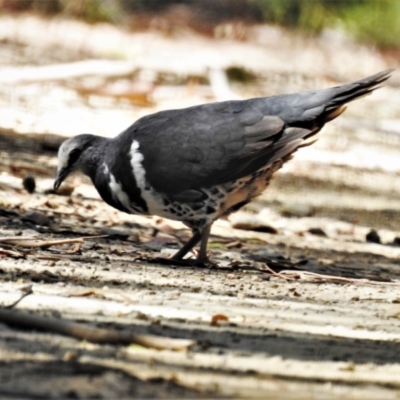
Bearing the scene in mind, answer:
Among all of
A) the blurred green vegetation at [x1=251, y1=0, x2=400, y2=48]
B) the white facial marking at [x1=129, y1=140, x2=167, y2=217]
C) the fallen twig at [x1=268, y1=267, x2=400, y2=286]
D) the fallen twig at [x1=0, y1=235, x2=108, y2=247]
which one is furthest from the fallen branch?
the blurred green vegetation at [x1=251, y1=0, x2=400, y2=48]

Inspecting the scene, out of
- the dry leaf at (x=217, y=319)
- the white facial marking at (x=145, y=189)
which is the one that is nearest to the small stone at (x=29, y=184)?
the white facial marking at (x=145, y=189)

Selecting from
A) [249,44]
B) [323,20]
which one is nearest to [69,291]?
[249,44]

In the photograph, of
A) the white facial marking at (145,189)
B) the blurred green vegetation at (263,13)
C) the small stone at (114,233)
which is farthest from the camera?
the blurred green vegetation at (263,13)

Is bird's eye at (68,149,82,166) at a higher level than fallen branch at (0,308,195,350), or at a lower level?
higher

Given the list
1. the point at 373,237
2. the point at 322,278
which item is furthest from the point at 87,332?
the point at 373,237

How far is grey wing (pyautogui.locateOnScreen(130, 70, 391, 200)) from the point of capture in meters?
5.77

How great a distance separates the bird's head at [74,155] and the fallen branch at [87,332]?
2966 millimetres

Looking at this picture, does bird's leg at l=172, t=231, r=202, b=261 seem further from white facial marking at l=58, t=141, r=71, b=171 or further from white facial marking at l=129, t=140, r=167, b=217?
white facial marking at l=58, t=141, r=71, b=171

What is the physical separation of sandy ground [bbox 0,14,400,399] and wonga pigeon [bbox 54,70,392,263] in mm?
327

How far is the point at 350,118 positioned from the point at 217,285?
963 centimetres

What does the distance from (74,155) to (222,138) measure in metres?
1.06

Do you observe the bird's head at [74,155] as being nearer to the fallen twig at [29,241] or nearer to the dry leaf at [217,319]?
the fallen twig at [29,241]

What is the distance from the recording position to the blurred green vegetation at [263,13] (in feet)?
69.0

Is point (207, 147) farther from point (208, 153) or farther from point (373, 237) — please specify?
point (373, 237)
